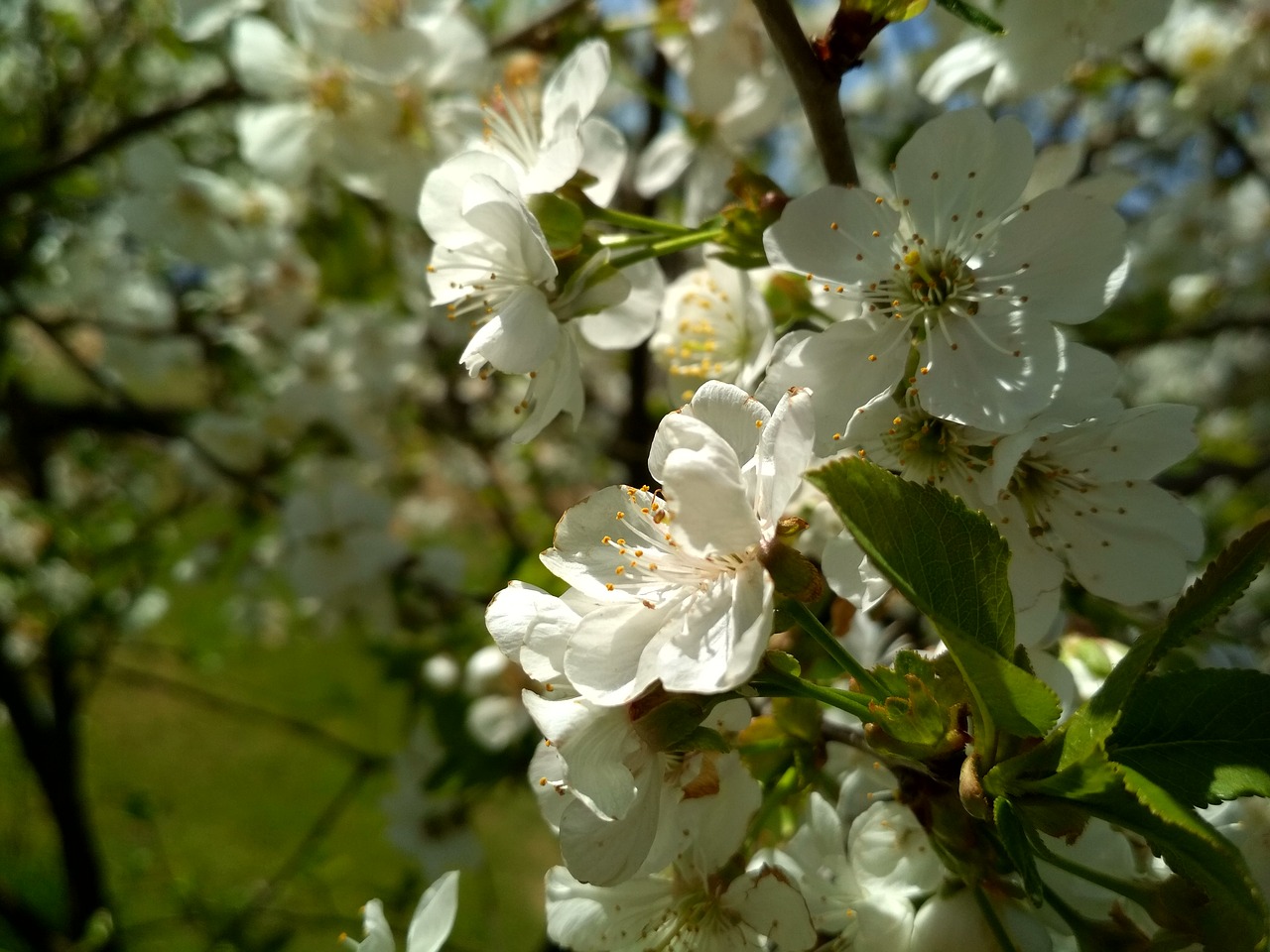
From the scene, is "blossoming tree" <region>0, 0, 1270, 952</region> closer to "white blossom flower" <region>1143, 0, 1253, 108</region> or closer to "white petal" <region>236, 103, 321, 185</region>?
"white petal" <region>236, 103, 321, 185</region>

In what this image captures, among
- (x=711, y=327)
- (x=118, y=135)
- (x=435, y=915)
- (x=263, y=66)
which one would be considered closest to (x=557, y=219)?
(x=711, y=327)

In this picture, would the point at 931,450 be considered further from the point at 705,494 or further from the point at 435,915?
the point at 435,915

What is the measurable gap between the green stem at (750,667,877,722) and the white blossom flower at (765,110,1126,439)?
0.83 ft

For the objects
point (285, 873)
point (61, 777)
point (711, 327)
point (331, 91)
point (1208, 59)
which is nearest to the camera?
point (711, 327)

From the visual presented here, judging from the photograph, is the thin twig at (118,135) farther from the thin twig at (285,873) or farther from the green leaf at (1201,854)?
the green leaf at (1201,854)

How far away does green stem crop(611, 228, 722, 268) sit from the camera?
0.96 metres

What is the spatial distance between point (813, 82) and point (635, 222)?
0.22m

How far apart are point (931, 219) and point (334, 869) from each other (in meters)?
2.17

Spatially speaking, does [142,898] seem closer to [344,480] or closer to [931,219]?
[344,480]

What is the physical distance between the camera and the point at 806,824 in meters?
0.95

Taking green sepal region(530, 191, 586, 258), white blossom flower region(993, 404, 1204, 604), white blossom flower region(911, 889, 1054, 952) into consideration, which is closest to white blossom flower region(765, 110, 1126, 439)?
white blossom flower region(993, 404, 1204, 604)

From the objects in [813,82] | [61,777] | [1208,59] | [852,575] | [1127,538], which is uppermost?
[813,82]

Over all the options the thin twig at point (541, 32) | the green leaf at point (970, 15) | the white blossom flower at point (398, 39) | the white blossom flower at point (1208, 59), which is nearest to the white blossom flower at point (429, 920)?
the green leaf at point (970, 15)

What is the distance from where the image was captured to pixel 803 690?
2.34ft
